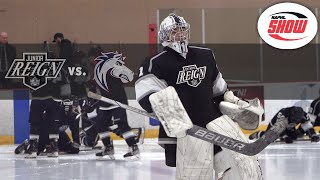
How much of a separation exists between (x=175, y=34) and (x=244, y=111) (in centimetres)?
48

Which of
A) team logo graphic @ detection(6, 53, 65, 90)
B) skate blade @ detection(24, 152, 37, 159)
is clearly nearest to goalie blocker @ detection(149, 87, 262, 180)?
skate blade @ detection(24, 152, 37, 159)

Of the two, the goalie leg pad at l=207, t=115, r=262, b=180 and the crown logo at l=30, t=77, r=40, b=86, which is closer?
the goalie leg pad at l=207, t=115, r=262, b=180

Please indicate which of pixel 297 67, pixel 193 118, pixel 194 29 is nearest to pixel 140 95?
pixel 193 118

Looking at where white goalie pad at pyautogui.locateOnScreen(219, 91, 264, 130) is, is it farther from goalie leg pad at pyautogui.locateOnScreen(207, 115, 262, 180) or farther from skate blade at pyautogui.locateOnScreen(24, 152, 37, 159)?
skate blade at pyautogui.locateOnScreen(24, 152, 37, 159)

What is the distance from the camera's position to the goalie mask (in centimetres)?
342

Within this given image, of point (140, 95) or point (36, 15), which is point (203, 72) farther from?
point (36, 15)

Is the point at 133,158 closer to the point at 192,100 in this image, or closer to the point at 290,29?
the point at 192,100

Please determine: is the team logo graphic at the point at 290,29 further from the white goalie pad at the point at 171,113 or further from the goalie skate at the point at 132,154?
the white goalie pad at the point at 171,113

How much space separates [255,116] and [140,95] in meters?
0.54

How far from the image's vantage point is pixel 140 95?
11.1ft

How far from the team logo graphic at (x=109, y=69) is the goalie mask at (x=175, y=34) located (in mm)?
4257

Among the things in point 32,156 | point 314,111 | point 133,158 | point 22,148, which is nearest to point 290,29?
point 314,111

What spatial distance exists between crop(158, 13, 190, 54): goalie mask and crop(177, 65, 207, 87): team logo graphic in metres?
0.10

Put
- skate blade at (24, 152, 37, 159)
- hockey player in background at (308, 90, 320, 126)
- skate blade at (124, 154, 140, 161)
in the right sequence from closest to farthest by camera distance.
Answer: skate blade at (124, 154, 140, 161), skate blade at (24, 152, 37, 159), hockey player in background at (308, 90, 320, 126)
